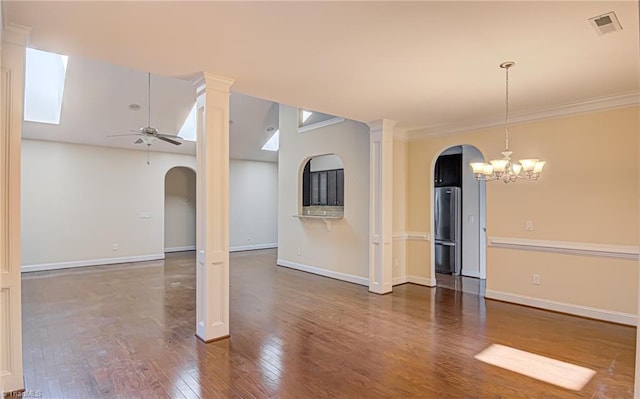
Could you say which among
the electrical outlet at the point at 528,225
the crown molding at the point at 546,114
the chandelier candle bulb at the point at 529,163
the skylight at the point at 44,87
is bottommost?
the electrical outlet at the point at 528,225

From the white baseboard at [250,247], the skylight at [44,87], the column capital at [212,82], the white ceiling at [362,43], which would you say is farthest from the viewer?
the white baseboard at [250,247]

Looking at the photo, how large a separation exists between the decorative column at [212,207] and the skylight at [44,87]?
405cm

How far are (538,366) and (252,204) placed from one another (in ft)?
27.9

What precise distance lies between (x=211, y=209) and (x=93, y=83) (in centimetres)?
407

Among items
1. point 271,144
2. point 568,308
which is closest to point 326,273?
point 568,308

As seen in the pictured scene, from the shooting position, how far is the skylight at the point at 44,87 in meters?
5.93

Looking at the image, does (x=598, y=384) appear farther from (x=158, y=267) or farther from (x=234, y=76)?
(x=158, y=267)

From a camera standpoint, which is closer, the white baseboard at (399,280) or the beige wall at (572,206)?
the beige wall at (572,206)

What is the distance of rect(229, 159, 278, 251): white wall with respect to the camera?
10.1 meters

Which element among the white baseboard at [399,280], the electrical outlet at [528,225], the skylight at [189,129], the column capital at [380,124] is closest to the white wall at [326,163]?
the skylight at [189,129]

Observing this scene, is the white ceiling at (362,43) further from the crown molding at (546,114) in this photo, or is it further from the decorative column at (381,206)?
the decorative column at (381,206)

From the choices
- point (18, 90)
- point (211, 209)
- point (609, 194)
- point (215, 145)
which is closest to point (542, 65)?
point (609, 194)

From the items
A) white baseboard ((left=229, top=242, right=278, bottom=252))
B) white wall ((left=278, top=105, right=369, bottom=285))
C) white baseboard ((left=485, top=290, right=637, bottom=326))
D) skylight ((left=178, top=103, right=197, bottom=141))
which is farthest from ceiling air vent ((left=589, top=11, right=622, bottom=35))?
white baseboard ((left=229, top=242, right=278, bottom=252))

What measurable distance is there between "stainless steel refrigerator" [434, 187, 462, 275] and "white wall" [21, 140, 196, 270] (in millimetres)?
6336
